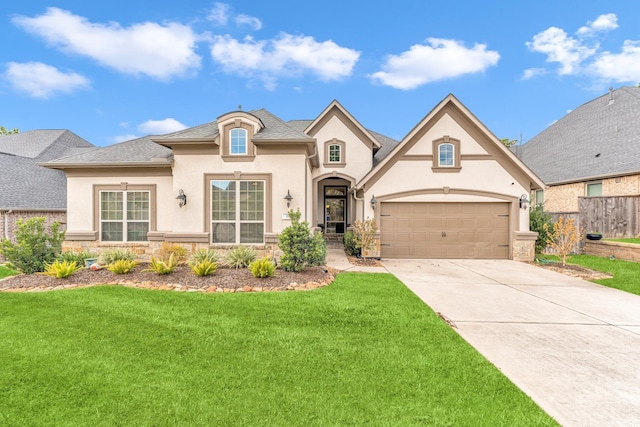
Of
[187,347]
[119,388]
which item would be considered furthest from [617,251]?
[119,388]

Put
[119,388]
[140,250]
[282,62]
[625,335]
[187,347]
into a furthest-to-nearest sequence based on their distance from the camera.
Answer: [282,62], [140,250], [625,335], [187,347], [119,388]

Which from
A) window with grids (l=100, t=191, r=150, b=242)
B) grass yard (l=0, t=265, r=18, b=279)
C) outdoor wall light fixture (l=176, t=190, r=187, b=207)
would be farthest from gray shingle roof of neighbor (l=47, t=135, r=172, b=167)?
grass yard (l=0, t=265, r=18, b=279)

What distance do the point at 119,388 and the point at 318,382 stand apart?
208cm

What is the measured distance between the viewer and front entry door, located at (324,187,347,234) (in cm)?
1670

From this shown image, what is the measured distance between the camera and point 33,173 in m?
15.9

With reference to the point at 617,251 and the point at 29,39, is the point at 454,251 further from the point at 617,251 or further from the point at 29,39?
the point at 29,39

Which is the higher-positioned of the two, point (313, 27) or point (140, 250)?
point (313, 27)

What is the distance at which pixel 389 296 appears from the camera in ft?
20.7

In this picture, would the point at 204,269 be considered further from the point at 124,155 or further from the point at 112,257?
the point at 124,155

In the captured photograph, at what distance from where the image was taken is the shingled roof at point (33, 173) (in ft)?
44.5

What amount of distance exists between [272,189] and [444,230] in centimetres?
714

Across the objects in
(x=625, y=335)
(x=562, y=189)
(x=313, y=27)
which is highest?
(x=313, y=27)

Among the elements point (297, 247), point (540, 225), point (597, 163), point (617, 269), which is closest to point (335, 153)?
point (297, 247)

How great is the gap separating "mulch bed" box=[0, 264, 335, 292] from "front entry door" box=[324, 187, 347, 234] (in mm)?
8637
